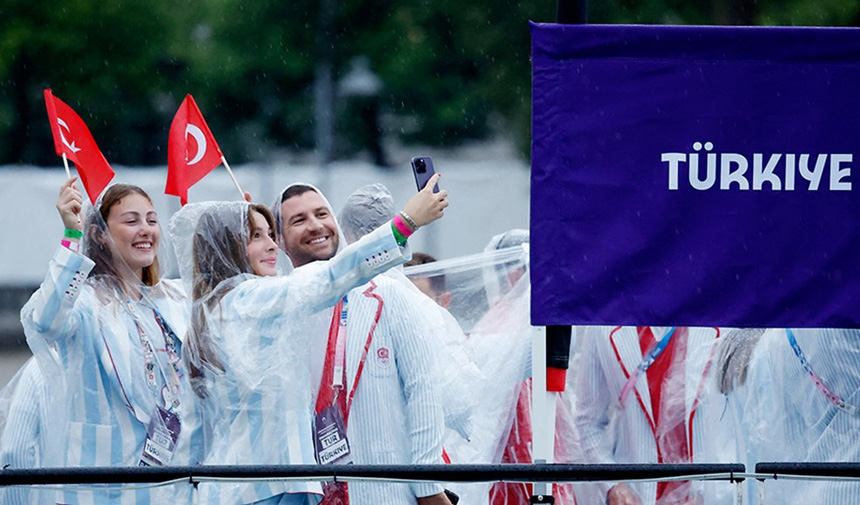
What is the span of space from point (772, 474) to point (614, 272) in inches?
29.0

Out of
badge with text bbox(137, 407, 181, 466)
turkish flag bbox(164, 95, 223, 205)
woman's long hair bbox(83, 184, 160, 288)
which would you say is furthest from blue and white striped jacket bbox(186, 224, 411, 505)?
turkish flag bbox(164, 95, 223, 205)

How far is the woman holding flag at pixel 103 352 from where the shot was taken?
476 centimetres

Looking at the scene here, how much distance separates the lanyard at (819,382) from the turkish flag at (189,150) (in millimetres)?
2450

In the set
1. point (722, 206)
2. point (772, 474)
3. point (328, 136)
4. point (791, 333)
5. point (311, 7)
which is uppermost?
point (311, 7)

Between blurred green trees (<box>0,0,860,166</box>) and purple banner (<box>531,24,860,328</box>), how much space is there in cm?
1630

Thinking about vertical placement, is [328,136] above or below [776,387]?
above

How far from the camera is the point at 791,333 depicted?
189 inches

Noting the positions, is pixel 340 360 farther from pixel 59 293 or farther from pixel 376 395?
pixel 59 293

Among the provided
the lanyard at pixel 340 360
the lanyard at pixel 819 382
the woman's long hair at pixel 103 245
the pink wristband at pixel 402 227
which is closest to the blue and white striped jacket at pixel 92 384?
the woman's long hair at pixel 103 245

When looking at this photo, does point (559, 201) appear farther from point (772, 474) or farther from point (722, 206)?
point (772, 474)

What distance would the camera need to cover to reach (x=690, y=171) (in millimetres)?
4164

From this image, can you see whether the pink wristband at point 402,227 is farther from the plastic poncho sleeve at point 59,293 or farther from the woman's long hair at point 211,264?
the plastic poncho sleeve at point 59,293

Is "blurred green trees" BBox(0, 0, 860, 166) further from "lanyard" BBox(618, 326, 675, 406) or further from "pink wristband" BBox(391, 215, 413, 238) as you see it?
"pink wristband" BBox(391, 215, 413, 238)

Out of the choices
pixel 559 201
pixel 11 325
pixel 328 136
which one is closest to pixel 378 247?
pixel 559 201
